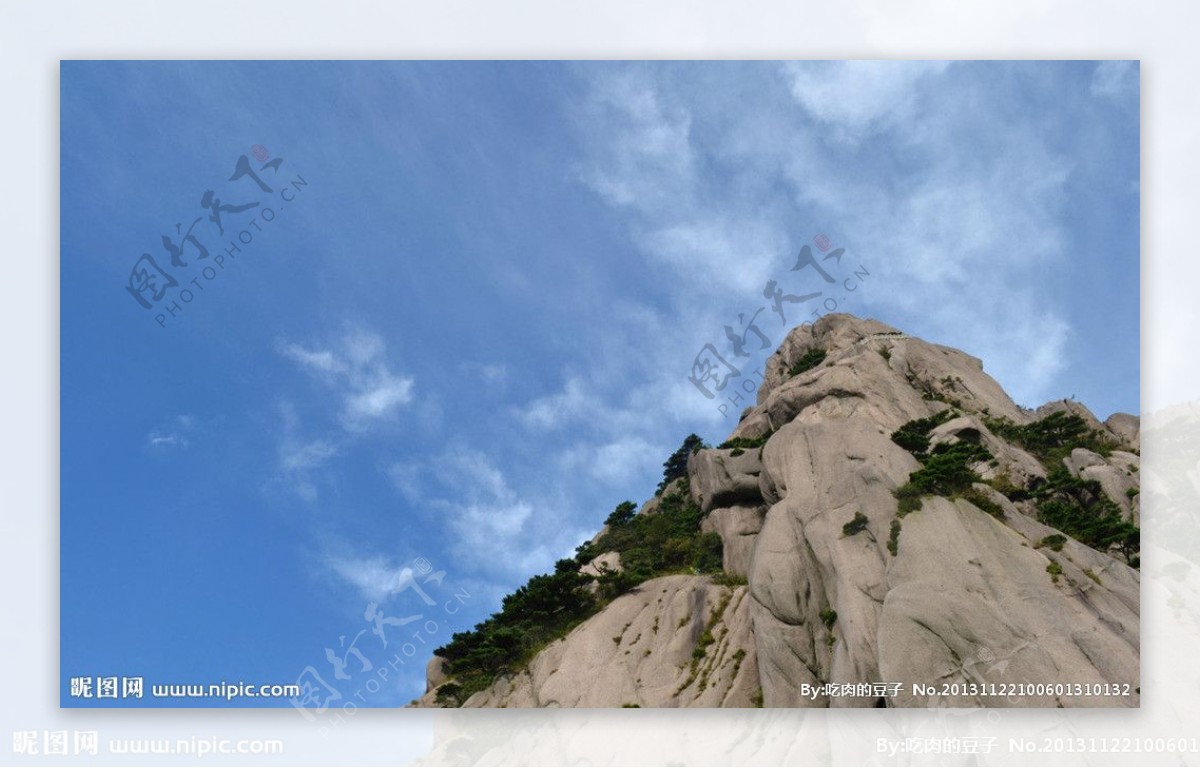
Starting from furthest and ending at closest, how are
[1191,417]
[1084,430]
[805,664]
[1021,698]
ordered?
1. [1084,430]
2. [1191,417]
3. [805,664]
4. [1021,698]

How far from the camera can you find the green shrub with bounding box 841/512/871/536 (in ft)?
76.0

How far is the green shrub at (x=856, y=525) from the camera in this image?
23156mm

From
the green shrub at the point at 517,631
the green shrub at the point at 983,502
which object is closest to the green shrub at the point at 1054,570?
the green shrub at the point at 983,502

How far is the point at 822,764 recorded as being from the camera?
18.3m

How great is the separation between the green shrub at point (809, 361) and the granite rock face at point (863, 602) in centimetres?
1202

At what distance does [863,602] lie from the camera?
20.7 m

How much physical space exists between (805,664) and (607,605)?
32.0ft

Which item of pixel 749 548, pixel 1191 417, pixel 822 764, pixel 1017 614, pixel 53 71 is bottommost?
pixel 822 764

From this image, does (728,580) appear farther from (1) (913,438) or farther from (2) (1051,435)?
(2) (1051,435)

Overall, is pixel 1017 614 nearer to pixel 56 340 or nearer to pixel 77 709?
pixel 77 709

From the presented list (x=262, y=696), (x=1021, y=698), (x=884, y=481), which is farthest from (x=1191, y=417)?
(x=262, y=696)

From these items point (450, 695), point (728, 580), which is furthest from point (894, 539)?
point (450, 695)

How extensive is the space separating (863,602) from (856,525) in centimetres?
311

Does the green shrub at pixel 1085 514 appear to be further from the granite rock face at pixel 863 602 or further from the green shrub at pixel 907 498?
the green shrub at pixel 907 498
